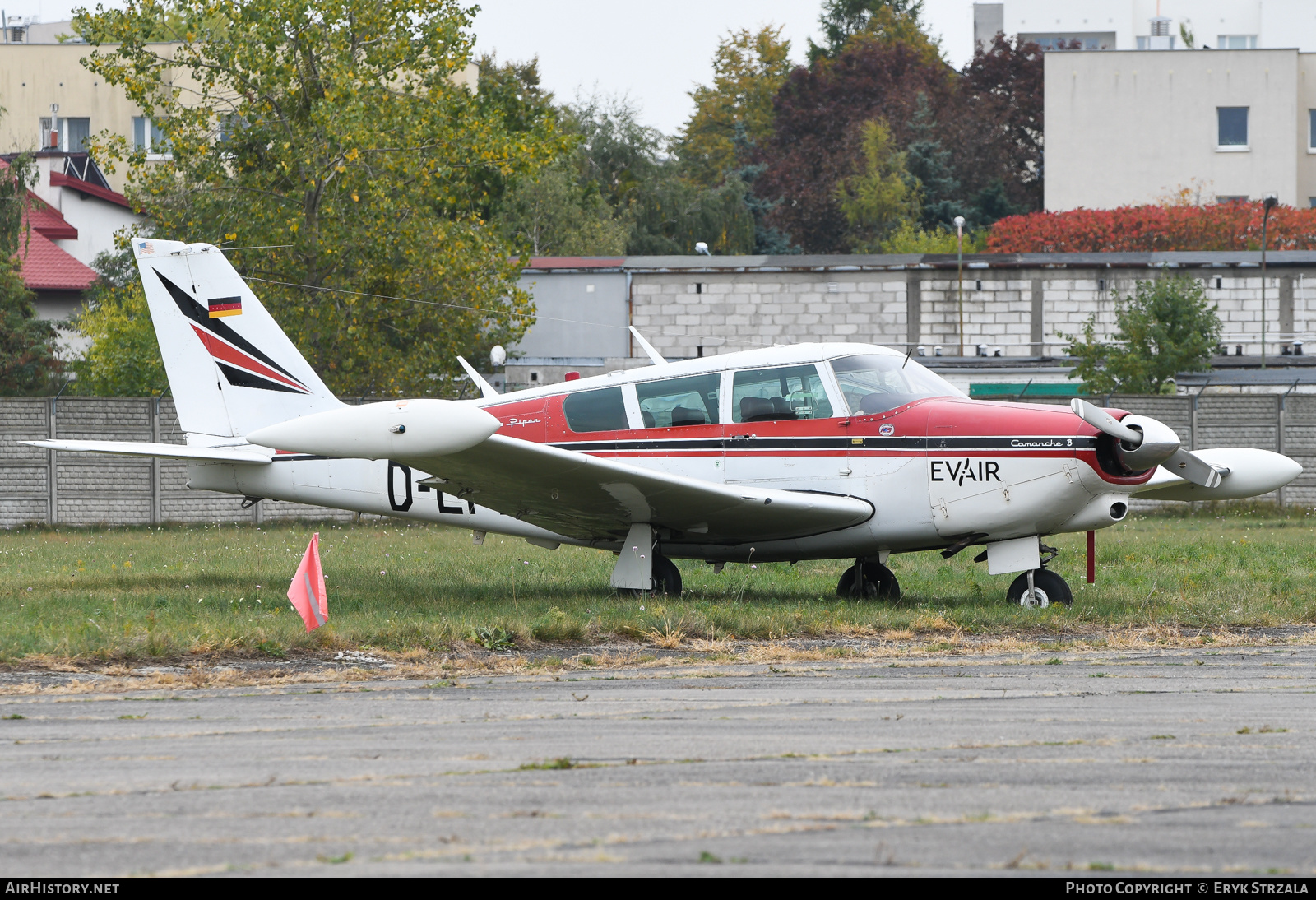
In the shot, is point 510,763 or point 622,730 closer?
point 510,763

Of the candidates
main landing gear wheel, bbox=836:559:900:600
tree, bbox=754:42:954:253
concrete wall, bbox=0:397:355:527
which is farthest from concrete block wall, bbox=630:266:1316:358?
tree, bbox=754:42:954:253

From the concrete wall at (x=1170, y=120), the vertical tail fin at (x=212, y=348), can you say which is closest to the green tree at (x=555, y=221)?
the concrete wall at (x=1170, y=120)

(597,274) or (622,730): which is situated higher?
(597,274)

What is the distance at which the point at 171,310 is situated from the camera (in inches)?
567

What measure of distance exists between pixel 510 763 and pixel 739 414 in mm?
7116

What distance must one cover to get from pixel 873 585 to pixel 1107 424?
9.68 feet

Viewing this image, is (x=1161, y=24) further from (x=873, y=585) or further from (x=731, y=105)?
(x=873, y=585)

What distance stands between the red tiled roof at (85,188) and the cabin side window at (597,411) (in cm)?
4537

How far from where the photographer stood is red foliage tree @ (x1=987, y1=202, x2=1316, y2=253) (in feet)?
169

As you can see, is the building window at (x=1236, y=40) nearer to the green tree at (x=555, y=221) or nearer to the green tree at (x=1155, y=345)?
the green tree at (x=555, y=221)

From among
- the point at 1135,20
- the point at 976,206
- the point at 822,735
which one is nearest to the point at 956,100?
the point at 976,206

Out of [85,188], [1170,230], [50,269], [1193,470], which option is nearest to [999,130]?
[1170,230]

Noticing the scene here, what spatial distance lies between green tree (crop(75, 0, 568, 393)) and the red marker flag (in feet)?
60.0

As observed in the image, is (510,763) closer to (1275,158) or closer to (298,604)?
(298,604)
